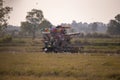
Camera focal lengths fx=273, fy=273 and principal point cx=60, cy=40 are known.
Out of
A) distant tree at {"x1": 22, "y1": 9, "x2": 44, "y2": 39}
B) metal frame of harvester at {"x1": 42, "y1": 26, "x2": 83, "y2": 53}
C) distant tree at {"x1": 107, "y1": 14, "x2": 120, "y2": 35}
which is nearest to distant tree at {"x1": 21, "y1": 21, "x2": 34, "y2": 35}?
distant tree at {"x1": 22, "y1": 9, "x2": 44, "y2": 39}

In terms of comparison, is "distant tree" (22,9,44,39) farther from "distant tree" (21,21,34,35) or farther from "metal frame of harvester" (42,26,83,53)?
"metal frame of harvester" (42,26,83,53)

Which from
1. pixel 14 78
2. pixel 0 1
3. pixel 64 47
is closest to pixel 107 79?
pixel 14 78

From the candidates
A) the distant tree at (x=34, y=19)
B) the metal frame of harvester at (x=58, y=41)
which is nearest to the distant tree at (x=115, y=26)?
the distant tree at (x=34, y=19)

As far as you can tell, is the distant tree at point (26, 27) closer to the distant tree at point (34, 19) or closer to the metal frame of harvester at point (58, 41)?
the distant tree at point (34, 19)

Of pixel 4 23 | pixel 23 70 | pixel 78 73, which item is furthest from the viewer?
pixel 4 23

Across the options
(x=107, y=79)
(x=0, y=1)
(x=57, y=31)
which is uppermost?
(x=0, y=1)

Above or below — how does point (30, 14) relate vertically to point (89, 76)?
above

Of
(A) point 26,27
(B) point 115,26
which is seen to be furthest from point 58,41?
(B) point 115,26

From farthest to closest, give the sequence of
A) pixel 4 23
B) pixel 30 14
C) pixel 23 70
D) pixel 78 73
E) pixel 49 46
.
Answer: pixel 30 14 → pixel 4 23 → pixel 49 46 → pixel 23 70 → pixel 78 73

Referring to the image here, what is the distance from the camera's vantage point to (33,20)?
77.2 m

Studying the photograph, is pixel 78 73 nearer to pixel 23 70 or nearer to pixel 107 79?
pixel 107 79

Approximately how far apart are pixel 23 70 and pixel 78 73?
3.63 m

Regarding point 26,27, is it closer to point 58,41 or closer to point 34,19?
point 34,19

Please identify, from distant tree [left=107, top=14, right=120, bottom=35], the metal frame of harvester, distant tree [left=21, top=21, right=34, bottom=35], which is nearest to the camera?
the metal frame of harvester
